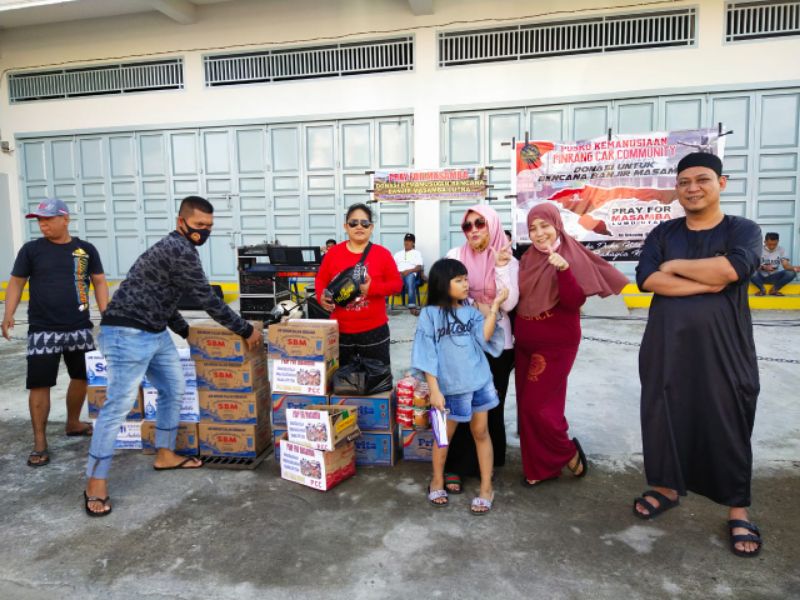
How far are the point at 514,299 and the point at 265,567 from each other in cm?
181

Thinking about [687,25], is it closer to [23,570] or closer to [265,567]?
[265,567]

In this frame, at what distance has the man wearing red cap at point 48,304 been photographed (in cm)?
349

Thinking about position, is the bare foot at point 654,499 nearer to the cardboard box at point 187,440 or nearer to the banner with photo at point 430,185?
the cardboard box at point 187,440

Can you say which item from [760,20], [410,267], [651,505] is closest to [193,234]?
[651,505]

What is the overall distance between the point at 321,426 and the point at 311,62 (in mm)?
8664

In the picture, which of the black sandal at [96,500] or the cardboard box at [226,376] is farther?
the cardboard box at [226,376]

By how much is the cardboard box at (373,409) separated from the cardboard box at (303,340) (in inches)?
11.0

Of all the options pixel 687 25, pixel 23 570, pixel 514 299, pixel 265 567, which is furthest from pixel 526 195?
pixel 23 570

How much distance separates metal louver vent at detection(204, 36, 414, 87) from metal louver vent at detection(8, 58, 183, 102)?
0.90 meters

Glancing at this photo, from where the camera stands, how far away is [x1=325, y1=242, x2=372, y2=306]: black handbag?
3283mm

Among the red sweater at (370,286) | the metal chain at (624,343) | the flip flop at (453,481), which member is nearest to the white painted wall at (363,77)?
the metal chain at (624,343)

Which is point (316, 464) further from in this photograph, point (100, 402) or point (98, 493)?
point (100, 402)

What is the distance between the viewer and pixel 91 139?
11.0m

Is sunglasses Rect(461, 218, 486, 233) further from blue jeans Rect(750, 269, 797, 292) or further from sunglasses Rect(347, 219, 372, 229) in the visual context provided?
blue jeans Rect(750, 269, 797, 292)
